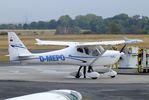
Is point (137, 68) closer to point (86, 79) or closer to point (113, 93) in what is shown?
point (86, 79)

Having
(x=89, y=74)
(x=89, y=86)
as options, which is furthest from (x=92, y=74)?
(x=89, y=86)

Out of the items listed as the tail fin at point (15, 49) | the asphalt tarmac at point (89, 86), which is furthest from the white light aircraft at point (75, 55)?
the asphalt tarmac at point (89, 86)

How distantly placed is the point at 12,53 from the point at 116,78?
5.36 meters

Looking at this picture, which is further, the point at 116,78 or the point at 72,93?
the point at 116,78

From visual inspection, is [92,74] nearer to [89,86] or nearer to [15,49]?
[89,86]

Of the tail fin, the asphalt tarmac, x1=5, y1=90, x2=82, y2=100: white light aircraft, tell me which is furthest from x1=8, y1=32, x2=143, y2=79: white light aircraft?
x1=5, y1=90, x2=82, y2=100: white light aircraft

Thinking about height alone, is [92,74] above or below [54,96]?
below

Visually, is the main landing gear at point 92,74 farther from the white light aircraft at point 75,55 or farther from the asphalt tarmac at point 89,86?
the asphalt tarmac at point 89,86

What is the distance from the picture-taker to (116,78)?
981 inches

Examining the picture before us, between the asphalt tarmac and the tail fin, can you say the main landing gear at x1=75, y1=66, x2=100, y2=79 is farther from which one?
the tail fin

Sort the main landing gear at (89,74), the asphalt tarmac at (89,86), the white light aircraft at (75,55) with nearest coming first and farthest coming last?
the asphalt tarmac at (89,86) < the main landing gear at (89,74) < the white light aircraft at (75,55)

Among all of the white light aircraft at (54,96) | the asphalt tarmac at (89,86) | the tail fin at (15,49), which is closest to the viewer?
the white light aircraft at (54,96)

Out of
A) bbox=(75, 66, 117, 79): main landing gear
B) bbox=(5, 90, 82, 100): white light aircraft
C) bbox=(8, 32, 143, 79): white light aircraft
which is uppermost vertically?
bbox=(5, 90, 82, 100): white light aircraft

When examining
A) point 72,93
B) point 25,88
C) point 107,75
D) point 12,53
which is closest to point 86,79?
point 107,75
